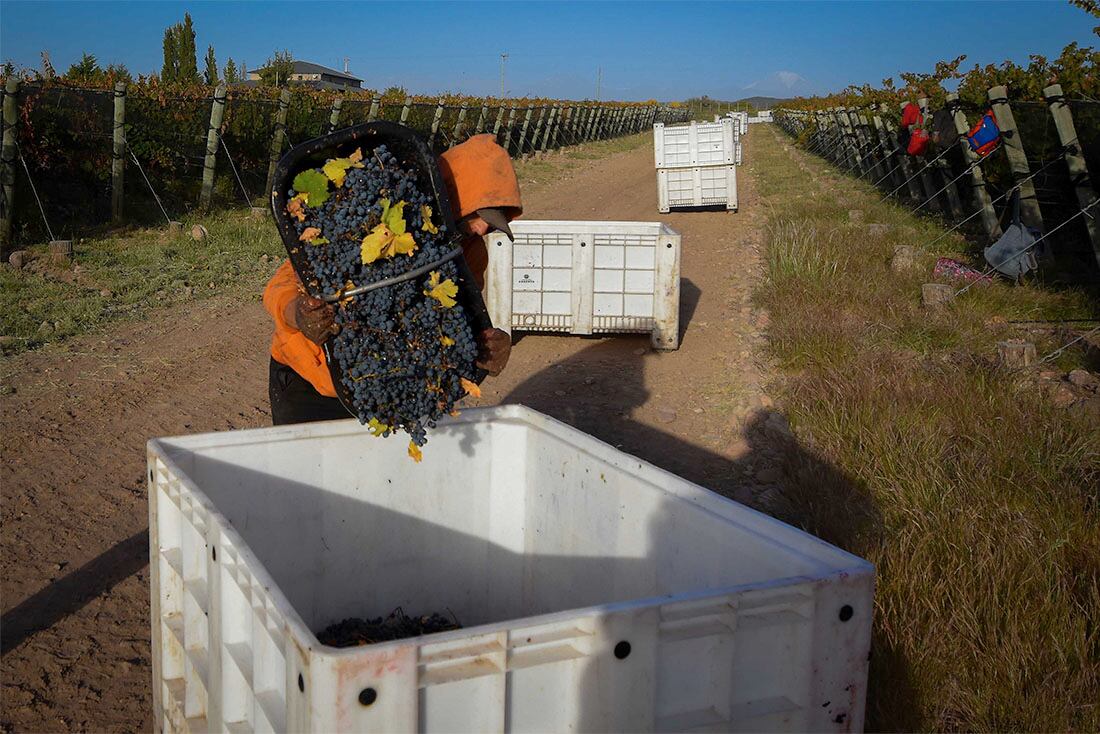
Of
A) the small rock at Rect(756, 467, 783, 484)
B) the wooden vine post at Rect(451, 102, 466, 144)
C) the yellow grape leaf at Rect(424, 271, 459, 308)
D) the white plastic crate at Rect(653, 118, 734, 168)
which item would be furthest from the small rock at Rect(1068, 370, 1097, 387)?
the wooden vine post at Rect(451, 102, 466, 144)

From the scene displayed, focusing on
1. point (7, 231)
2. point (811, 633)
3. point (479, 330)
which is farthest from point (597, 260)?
point (7, 231)

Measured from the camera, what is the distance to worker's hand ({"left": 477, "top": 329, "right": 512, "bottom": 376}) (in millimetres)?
3162

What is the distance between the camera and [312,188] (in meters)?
2.93

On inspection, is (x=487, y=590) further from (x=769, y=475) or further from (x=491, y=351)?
(x=769, y=475)

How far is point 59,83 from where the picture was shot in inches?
504

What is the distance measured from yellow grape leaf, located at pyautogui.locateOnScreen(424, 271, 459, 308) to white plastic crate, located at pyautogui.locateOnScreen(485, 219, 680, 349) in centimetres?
454

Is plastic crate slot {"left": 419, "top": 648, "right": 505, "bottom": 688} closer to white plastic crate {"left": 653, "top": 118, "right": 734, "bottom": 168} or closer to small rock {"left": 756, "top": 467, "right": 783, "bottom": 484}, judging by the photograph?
small rock {"left": 756, "top": 467, "right": 783, "bottom": 484}

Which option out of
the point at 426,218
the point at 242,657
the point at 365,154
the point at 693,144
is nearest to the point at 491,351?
the point at 426,218

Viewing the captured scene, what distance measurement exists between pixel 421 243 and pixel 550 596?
1.23 meters

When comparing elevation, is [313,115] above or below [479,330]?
above

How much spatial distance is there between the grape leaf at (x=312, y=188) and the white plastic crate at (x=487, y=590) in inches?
26.4

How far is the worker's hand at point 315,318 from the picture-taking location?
9.20 feet

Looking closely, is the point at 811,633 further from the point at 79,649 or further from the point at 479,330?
the point at 79,649

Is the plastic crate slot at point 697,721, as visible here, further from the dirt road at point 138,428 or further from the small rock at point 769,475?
the small rock at point 769,475
